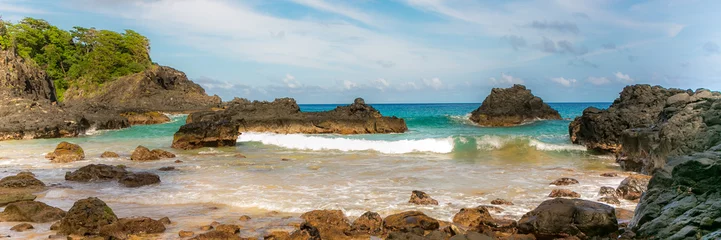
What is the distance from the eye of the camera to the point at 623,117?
15859 mm

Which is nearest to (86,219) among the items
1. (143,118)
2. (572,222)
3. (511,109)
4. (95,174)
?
(95,174)

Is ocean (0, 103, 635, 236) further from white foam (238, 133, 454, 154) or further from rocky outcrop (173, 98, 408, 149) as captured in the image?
rocky outcrop (173, 98, 408, 149)

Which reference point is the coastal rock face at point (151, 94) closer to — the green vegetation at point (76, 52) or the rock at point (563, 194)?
the green vegetation at point (76, 52)

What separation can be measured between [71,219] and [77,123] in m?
23.9

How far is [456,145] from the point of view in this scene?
65.5ft

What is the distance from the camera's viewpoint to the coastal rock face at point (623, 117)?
1568 centimetres

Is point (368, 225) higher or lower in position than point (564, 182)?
lower

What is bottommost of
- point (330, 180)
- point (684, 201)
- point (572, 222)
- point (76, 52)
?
point (330, 180)

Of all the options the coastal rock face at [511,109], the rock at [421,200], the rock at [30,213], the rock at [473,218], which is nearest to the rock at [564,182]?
the rock at [421,200]

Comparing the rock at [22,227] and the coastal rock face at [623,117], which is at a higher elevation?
the coastal rock face at [623,117]

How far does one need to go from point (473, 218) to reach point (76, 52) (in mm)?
73017

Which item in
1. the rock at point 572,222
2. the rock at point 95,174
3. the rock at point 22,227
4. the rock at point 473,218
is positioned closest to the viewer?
the rock at point 572,222

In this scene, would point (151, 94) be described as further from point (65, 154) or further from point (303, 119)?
point (65, 154)

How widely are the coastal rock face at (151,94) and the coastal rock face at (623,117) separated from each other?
4611 centimetres
